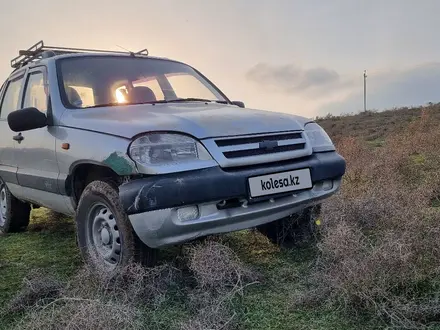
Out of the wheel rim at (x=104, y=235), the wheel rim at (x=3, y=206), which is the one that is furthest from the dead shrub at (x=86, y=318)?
the wheel rim at (x=3, y=206)

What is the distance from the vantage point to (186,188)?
278 cm

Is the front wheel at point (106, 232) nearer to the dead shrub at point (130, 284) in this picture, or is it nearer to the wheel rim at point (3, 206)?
the dead shrub at point (130, 284)

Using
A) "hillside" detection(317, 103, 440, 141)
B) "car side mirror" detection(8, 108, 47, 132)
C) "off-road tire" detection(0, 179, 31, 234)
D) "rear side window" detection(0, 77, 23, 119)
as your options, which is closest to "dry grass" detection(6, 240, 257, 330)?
"car side mirror" detection(8, 108, 47, 132)

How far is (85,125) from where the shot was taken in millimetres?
3387

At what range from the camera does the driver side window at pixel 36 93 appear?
13.8 feet

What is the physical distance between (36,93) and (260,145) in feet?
8.06

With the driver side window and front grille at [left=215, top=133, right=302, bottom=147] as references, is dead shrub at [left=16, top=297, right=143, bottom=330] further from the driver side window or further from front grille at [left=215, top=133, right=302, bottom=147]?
the driver side window

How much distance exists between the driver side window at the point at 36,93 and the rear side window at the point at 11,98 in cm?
26

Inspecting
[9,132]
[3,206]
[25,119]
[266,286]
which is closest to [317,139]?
[266,286]

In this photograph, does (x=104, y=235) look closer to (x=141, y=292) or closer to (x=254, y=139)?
(x=141, y=292)

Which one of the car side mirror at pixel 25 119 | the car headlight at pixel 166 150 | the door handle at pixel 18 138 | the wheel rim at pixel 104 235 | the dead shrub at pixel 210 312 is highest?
the car side mirror at pixel 25 119

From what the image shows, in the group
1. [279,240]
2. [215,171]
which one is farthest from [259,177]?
[279,240]

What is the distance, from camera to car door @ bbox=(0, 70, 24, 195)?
15.5 feet

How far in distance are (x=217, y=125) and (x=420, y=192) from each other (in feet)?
8.72
